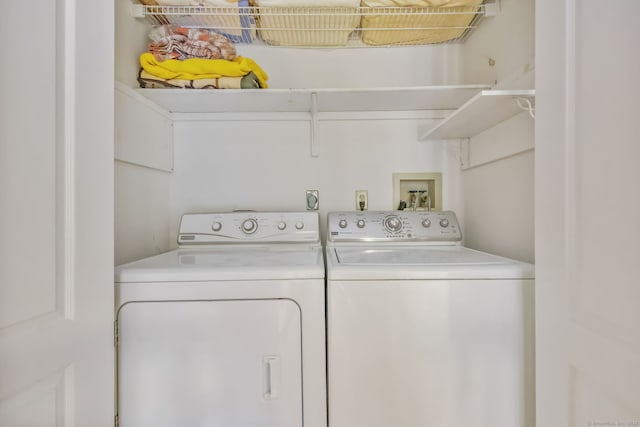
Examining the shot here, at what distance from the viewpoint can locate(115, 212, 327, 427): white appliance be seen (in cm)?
90

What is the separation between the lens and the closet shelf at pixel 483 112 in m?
1.05

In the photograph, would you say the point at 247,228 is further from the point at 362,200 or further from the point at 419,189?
the point at 419,189

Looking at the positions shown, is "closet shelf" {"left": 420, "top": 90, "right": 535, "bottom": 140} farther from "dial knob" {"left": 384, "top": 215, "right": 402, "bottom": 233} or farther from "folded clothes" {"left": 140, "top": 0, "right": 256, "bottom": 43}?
"folded clothes" {"left": 140, "top": 0, "right": 256, "bottom": 43}

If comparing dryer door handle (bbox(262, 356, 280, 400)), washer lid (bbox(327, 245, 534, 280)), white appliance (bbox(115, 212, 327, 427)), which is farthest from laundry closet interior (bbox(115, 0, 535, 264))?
dryer door handle (bbox(262, 356, 280, 400))

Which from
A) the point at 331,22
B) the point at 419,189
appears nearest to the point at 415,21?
the point at 331,22

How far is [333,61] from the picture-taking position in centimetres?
179

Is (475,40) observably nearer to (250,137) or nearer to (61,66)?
(250,137)

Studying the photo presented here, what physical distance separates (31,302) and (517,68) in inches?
66.7

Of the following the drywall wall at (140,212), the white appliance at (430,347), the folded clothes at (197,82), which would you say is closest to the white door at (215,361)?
the white appliance at (430,347)

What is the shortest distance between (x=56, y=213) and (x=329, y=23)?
1.44 metres

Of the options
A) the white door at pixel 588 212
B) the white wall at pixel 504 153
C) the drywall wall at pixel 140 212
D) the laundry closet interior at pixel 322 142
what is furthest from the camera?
the laundry closet interior at pixel 322 142

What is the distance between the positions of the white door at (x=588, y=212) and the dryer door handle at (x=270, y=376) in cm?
73

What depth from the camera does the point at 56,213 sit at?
25.6 inches

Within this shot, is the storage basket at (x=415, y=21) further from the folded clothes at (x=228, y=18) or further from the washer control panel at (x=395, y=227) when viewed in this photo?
the washer control panel at (x=395, y=227)
